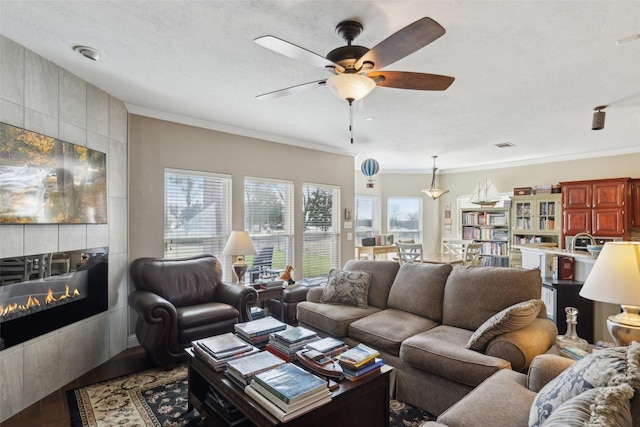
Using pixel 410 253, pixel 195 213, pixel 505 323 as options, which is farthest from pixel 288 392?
pixel 410 253

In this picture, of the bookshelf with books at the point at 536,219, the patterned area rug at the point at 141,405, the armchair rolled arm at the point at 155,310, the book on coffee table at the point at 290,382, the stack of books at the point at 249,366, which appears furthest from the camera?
the bookshelf with books at the point at 536,219

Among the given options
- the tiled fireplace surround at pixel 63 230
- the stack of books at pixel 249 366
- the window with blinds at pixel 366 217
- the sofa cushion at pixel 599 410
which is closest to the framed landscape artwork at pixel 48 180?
the tiled fireplace surround at pixel 63 230

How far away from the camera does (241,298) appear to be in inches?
139

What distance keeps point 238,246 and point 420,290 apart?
2.10m

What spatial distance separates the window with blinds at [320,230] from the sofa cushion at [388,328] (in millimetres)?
2399

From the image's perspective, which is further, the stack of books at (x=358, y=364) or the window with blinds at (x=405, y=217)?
the window with blinds at (x=405, y=217)

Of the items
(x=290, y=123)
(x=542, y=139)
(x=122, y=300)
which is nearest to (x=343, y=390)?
(x=122, y=300)

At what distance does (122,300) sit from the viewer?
3.57 meters

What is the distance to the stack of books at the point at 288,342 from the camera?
2.10 metres

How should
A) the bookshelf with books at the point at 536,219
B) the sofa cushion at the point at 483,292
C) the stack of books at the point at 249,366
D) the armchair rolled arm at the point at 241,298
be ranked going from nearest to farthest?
the stack of books at the point at 249,366 → the sofa cushion at the point at 483,292 → the armchair rolled arm at the point at 241,298 → the bookshelf with books at the point at 536,219

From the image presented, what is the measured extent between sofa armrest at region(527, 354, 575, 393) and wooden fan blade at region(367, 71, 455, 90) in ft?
5.42

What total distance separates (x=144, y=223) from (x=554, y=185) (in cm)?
710

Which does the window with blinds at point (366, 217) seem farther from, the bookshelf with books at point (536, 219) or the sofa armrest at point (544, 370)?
the sofa armrest at point (544, 370)

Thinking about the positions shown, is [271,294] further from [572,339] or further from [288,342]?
[572,339]
